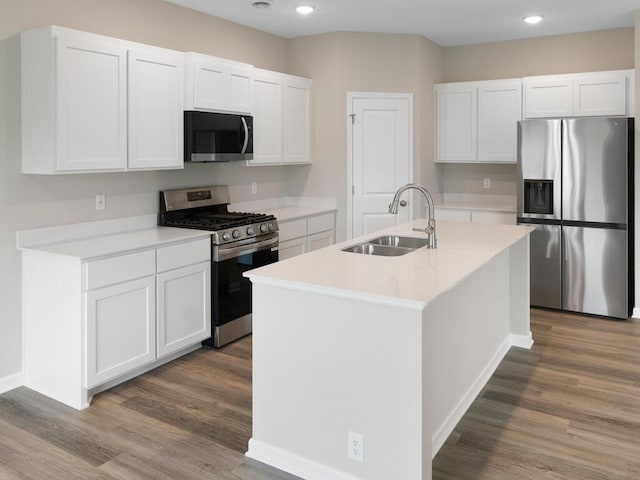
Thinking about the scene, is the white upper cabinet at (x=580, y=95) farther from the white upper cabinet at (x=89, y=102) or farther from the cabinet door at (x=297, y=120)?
the white upper cabinet at (x=89, y=102)

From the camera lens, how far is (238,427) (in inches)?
118

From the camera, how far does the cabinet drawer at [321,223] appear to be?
209 inches

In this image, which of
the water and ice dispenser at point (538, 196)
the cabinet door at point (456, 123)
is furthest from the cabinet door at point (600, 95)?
the cabinet door at point (456, 123)

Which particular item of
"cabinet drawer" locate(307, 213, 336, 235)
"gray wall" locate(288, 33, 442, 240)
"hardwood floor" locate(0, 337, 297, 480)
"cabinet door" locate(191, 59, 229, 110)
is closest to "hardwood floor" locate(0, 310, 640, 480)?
"hardwood floor" locate(0, 337, 297, 480)

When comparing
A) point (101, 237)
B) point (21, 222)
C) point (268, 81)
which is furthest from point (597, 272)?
point (21, 222)

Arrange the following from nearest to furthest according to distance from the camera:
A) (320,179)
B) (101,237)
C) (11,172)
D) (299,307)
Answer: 1. (299,307)
2. (11,172)
3. (101,237)
4. (320,179)

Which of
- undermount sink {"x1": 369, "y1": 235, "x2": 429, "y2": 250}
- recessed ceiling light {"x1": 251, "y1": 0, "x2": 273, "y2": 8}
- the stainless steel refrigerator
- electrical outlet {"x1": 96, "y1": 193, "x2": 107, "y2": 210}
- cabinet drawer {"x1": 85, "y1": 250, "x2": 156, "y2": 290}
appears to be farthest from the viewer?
the stainless steel refrigerator

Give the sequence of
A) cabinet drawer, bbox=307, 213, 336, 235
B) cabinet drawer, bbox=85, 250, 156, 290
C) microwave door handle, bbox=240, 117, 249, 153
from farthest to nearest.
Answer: cabinet drawer, bbox=307, 213, 336, 235, microwave door handle, bbox=240, 117, 249, 153, cabinet drawer, bbox=85, 250, 156, 290

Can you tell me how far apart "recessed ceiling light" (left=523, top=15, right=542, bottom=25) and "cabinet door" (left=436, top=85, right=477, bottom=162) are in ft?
2.78

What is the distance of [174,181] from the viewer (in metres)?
4.51

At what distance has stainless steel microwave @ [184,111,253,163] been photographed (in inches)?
164

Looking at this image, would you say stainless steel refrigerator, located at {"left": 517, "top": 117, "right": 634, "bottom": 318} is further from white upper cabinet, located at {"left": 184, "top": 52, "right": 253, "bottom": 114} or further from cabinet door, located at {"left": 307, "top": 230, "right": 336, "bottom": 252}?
white upper cabinet, located at {"left": 184, "top": 52, "right": 253, "bottom": 114}

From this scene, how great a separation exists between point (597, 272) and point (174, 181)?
3621 millimetres

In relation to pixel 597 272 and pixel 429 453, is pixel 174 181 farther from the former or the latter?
pixel 597 272
